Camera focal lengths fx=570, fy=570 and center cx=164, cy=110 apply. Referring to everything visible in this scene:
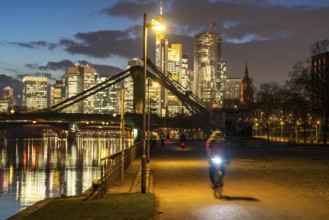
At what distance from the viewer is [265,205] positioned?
16.0m

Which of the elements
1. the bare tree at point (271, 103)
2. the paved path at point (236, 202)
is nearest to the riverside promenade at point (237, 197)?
the paved path at point (236, 202)

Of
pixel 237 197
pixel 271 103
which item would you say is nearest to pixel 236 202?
pixel 237 197

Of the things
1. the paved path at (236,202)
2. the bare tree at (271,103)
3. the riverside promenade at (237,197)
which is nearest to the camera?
the paved path at (236,202)

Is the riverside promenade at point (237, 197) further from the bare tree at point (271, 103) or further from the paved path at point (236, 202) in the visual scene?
the bare tree at point (271, 103)

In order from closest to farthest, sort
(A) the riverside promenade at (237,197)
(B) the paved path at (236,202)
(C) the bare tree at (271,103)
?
(B) the paved path at (236,202) < (A) the riverside promenade at (237,197) < (C) the bare tree at (271,103)

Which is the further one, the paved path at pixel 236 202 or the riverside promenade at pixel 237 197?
the riverside promenade at pixel 237 197

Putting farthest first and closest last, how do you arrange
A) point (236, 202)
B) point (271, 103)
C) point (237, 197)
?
point (271, 103) → point (237, 197) → point (236, 202)


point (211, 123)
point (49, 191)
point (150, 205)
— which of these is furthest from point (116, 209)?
point (211, 123)

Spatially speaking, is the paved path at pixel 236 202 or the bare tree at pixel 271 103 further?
the bare tree at pixel 271 103

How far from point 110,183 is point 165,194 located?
3.51 meters

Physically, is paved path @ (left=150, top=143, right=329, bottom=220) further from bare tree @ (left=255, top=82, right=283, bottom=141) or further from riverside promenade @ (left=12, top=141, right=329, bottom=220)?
bare tree @ (left=255, top=82, right=283, bottom=141)

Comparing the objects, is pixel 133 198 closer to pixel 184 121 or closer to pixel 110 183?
pixel 110 183

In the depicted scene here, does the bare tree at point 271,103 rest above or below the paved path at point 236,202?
above

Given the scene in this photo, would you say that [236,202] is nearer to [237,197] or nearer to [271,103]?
[237,197]
